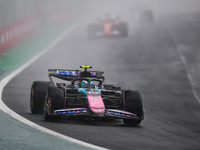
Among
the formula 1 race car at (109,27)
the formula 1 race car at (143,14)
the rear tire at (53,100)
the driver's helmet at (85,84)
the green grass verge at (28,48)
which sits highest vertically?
the formula 1 race car at (143,14)

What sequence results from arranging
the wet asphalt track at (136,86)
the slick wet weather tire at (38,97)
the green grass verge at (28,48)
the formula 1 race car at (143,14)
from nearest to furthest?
the wet asphalt track at (136,86), the slick wet weather tire at (38,97), the green grass verge at (28,48), the formula 1 race car at (143,14)

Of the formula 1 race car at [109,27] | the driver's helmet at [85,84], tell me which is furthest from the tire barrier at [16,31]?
the driver's helmet at [85,84]

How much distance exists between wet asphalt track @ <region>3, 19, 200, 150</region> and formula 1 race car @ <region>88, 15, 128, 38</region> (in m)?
0.55

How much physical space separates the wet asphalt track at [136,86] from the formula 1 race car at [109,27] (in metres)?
0.55

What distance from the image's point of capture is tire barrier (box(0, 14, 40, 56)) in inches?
1016

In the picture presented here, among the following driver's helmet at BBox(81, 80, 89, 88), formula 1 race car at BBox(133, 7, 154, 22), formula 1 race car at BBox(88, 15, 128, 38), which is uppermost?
formula 1 race car at BBox(133, 7, 154, 22)

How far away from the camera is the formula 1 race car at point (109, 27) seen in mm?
37156

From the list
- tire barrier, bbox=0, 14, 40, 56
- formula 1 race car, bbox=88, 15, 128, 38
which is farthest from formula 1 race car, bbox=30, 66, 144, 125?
formula 1 race car, bbox=88, 15, 128, 38

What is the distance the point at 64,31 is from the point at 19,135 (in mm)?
35623

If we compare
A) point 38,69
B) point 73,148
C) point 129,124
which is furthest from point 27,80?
point 73,148

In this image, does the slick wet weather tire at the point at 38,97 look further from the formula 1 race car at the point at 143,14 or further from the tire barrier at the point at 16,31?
the formula 1 race car at the point at 143,14

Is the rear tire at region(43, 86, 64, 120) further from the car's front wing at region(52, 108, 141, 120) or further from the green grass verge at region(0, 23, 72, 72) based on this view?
the green grass verge at region(0, 23, 72, 72)

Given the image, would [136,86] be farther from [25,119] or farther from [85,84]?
[25,119]

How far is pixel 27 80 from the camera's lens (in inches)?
721
